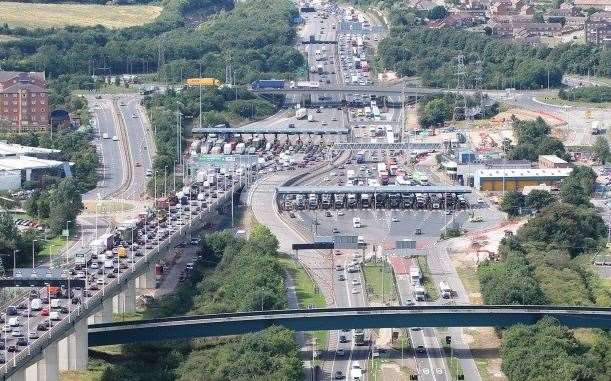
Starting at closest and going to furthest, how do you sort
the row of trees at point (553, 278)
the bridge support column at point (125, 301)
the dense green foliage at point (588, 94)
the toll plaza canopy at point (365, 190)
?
1. the row of trees at point (553, 278)
2. the bridge support column at point (125, 301)
3. the toll plaza canopy at point (365, 190)
4. the dense green foliage at point (588, 94)

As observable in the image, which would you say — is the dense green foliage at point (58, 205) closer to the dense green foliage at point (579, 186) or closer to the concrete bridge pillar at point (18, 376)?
the dense green foliage at point (579, 186)

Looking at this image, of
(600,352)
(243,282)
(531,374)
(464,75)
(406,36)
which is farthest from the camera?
(406,36)

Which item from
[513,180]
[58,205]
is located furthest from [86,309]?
[513,180]

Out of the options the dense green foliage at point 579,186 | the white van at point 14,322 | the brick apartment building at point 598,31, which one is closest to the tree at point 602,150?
the dense green foliage at point 579,186

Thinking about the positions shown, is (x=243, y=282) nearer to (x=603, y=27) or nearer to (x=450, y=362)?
(x=450, y=362)

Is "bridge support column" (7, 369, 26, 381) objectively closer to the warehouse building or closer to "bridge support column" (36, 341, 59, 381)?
"bridge support column" (36, 341, 59, 381)

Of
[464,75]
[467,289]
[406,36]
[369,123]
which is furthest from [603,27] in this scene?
[467,289]

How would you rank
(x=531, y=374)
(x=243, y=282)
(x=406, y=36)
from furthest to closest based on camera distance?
(x=406, y=36) → (x=243, y=282) → (x=531, y=374)

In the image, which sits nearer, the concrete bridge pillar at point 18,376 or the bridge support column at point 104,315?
the concrete bridge pillar at point 18,376
